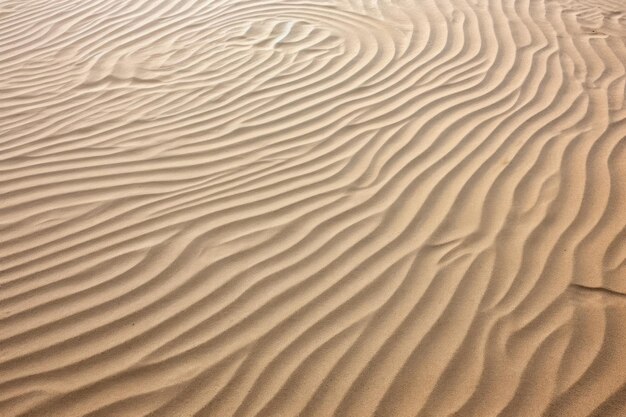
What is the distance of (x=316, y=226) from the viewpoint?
2758mm

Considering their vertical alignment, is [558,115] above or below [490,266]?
above

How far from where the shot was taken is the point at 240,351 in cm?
219

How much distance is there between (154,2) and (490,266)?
182 inches

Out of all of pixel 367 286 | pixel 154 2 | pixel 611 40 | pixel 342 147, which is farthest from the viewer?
pixel 154 2

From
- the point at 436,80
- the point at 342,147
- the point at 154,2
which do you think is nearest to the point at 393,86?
the point at 436,80

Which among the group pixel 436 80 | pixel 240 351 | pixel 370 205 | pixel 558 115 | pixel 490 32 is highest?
pixel 490 32

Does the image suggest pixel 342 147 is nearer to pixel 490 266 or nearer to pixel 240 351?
pixel 490 266

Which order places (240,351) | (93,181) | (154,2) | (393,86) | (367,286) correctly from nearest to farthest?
(240,351) < (367,286) < (93,181) < (393,86) < (154,2)

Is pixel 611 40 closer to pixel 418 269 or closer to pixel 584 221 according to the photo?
pixel 584 221

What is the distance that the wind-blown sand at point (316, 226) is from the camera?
82.1 inches

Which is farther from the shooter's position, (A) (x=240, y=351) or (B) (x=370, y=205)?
(B) (x=370, y=205)

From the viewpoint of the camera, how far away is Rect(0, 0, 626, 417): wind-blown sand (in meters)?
2.09

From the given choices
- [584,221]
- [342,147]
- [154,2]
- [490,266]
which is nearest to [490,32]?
[342,147]

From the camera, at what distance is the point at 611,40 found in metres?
4.68
